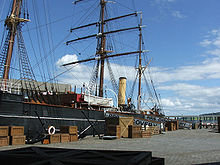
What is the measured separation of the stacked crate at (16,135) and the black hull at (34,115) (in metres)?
1.79

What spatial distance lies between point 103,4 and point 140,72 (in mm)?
16605

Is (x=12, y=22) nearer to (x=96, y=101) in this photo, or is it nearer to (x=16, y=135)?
(x=96, y=101)

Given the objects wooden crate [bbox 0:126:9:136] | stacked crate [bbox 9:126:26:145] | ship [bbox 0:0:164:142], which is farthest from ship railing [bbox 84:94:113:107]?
wooden crate [bbox 0:126:9:136]

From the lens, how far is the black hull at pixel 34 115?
1502 cm

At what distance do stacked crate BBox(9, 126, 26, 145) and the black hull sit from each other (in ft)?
5.87

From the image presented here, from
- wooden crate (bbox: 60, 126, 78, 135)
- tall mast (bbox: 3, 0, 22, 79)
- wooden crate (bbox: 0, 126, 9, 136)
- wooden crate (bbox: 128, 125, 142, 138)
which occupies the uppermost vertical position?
tall mast (bbox: 3, 0, 22, 79)

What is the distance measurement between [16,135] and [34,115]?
3.62 m

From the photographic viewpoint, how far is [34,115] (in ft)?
55.4

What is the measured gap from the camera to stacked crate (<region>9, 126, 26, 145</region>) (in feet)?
42.7

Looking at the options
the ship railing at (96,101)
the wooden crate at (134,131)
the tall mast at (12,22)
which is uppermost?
the tall mast at (12,22)

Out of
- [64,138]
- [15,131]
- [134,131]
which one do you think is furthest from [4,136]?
[134,131]

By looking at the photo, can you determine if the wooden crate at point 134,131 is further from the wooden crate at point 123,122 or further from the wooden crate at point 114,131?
the wooden crate at point 114,131

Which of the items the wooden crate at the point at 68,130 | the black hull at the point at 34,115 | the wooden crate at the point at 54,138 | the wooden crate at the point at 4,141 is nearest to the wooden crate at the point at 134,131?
the black hull at the point at 34,115

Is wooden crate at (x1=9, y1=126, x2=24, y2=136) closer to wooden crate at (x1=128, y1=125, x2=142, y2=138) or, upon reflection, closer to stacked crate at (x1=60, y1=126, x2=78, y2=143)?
stacked crate at (x1=60, y1=126, x2=78, y2=143)
